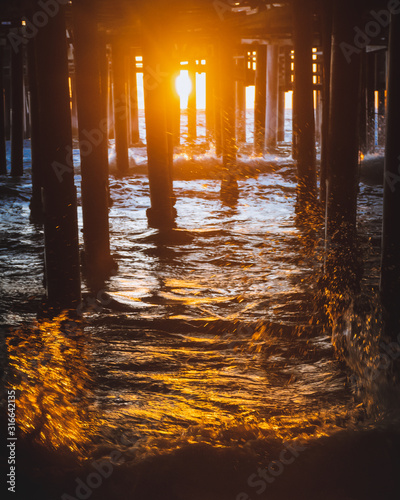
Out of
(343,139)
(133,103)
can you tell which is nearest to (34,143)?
(343,139)

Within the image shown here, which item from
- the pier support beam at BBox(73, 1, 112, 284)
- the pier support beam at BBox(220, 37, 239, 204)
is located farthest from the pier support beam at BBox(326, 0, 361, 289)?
the pier support beam at BBox(220, 37, 239, 204)

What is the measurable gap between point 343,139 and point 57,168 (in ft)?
6.63

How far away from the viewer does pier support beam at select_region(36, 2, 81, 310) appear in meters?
3.88

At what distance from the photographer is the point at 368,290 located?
4770 millimetres

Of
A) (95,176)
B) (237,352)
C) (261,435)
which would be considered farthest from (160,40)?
(261,435)

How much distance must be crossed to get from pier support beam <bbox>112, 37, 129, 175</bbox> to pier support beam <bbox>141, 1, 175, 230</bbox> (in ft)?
15.1

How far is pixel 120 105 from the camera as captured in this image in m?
11.4

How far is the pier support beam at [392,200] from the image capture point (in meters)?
3.21

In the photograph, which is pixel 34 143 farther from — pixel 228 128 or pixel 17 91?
pixel 17 91

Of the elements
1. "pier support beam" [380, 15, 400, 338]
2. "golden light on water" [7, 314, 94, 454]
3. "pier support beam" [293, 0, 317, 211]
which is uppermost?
"pier support beam" [293, 0, 317, 211]

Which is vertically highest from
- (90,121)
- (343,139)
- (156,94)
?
(156,94)

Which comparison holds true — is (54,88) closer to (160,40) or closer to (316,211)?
(160,40)
